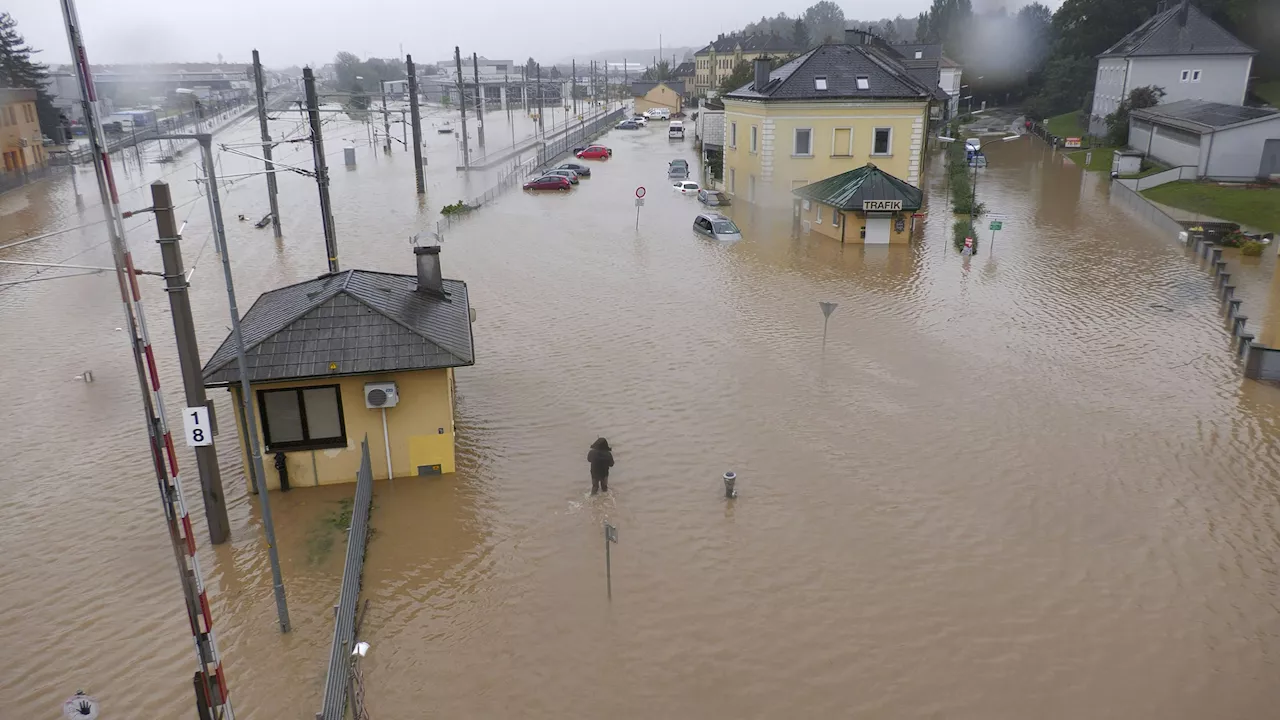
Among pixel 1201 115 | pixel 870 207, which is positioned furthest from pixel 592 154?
pixel 1201 115

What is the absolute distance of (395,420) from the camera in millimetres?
13258

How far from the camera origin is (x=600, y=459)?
42.5 ft

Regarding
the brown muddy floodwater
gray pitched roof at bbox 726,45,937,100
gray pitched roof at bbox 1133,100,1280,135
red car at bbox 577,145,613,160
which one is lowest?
the brown muddy floodwater

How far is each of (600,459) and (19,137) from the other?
54.8 meters

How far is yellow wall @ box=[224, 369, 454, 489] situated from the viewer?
12.9m

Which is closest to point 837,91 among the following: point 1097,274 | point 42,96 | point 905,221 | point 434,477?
point 905,221

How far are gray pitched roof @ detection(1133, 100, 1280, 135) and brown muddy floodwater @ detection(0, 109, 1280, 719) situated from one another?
69.0 feet

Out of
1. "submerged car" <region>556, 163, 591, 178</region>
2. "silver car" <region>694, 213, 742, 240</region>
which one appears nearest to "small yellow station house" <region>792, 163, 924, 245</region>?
"silver car" <region>694, 213, 742, 240</region>

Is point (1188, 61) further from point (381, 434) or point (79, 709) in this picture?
point (79, 709)

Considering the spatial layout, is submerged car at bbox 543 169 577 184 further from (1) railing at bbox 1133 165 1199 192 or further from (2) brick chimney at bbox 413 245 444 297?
(2) brick chimney at bbox 413 245 444 297

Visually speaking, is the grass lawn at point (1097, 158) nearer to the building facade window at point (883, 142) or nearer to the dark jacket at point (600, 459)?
the building facade window at point (883, 142)

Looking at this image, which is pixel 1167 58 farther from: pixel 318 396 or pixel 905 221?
pixel 318 396

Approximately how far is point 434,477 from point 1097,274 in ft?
76.2

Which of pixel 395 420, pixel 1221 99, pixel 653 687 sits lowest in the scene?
pixel 653 687
